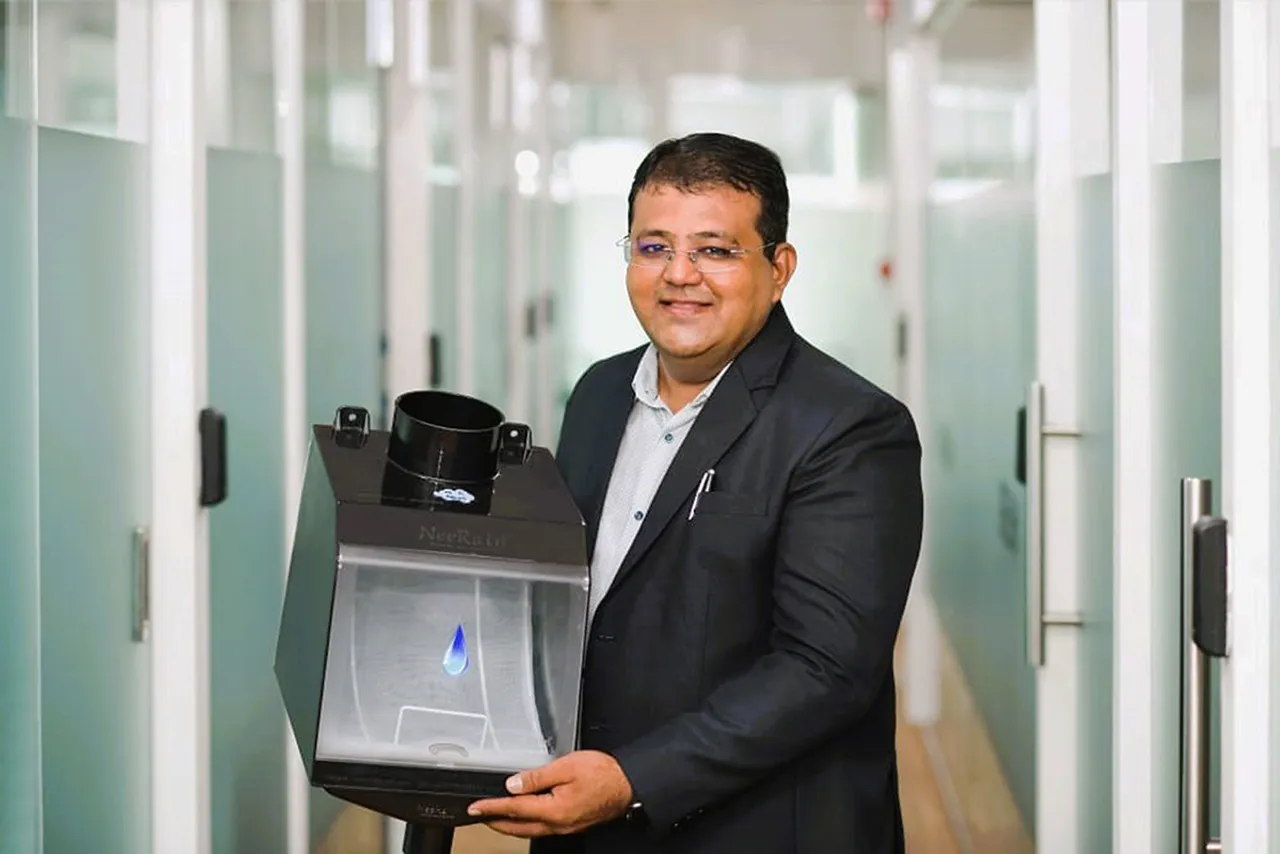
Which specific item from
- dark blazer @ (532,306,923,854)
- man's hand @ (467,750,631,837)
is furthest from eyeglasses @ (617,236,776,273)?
man's hand @ (467,750,631,837)

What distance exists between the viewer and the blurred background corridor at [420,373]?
6.04 feet

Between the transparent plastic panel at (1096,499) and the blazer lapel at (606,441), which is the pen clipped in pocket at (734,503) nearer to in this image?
the blazer lapel at (606,441)

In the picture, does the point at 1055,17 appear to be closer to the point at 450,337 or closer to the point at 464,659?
the point at 464,659

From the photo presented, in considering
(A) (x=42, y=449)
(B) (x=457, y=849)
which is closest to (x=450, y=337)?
(B) (x=457, y=849)

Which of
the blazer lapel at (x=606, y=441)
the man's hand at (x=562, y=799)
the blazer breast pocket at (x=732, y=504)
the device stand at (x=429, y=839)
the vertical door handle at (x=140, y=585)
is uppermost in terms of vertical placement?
the blazer lapel at (x=606, y=441)

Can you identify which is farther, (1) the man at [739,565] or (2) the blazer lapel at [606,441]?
(2) the blazer lapel at [606,441]

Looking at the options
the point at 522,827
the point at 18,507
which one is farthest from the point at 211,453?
the point at 522,827

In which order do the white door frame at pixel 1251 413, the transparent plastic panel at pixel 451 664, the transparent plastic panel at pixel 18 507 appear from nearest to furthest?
1. the transparent plastic panel at pixel 451 664
2. the white door frame at pixel 1251 413
3. the transparent plastic panel at pixel 18 507

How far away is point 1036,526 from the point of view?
2.63 m

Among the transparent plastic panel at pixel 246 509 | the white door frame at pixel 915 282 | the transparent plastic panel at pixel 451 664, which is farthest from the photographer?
the white door frame at pixel 915 282

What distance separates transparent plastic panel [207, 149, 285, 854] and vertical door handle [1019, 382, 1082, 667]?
128 centimetres

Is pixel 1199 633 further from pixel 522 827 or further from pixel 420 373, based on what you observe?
pixel 420 373

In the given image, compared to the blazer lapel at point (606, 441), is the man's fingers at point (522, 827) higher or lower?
lower

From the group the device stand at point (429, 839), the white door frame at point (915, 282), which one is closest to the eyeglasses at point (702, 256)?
the device stand at point (429, 839)
